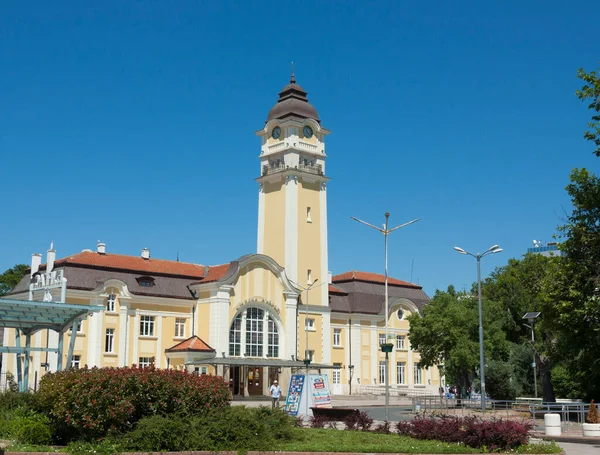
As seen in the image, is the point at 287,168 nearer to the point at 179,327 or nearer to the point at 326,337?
the point at 326,337

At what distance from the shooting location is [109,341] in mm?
54344

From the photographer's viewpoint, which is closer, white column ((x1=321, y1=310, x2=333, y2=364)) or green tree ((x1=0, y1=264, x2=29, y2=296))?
white column ((x1=321, y1=310, x2=333, y2=364))

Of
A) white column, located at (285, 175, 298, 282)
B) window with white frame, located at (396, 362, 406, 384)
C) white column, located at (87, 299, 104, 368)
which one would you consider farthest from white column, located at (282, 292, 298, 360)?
white column, located at (87, 299, 104, 368)

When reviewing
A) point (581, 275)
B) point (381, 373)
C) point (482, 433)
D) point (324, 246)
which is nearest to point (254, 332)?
point (324, 246)

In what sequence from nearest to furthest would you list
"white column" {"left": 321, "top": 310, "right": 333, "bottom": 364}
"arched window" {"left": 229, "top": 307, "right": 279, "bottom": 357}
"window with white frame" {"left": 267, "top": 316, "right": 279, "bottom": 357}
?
"arched window" {"left": 229, "top": 307, "right": 279, "bottom": 357} < "window with white frame" {"left": 267, "top": 316, "right": 279, "bottom": 357} < "white column" {"left": 321, "top": 310, "right": 333, "bottom": 364}

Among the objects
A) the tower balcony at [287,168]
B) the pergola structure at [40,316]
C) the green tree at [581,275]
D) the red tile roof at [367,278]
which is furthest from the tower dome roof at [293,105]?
the pergola structure at [40,316]

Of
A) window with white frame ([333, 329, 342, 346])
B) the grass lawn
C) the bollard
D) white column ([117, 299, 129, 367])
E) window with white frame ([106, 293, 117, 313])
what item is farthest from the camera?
window with white frame ([333, 329, 342, 346])

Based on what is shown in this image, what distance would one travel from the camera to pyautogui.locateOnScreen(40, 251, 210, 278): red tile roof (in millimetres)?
54938

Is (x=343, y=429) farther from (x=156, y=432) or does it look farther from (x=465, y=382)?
(x=465, y=382)

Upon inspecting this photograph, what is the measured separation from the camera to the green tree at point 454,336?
1845 inches

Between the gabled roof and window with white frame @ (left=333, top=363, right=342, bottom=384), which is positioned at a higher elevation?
the gabled roof

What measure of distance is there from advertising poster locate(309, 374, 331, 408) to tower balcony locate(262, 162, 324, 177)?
36.3 meters

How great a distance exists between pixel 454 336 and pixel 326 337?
19793mm

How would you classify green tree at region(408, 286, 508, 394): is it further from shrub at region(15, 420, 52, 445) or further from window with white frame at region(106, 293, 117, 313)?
shrub at region(15, 420, 52, 445)
